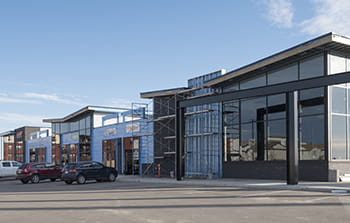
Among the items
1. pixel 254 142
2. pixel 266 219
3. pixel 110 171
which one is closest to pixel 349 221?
pixel 266 219

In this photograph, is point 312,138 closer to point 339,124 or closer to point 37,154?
point 339,124

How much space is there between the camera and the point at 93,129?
4109 centimetres

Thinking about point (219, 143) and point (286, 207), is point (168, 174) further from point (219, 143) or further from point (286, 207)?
point (286, 207)

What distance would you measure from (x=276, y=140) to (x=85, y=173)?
11516 mm

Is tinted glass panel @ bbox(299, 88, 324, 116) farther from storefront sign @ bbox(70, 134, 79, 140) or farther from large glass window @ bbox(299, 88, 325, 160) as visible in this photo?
storefront sign @ bbox(70, 134, 79, 140)

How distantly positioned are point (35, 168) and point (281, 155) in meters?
17.0

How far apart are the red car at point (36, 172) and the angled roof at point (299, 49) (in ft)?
46.9

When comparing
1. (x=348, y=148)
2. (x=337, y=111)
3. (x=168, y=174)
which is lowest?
(x=168, y=174)

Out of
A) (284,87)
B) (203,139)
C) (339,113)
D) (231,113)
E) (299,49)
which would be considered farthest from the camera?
(203,139)

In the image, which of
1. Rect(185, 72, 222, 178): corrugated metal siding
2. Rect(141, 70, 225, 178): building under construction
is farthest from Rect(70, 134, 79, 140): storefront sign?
Rect(185, 72, 222, 178): corrugated metal siding

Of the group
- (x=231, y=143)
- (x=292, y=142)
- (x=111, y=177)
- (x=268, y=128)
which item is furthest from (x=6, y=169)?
(x=292, y=142)

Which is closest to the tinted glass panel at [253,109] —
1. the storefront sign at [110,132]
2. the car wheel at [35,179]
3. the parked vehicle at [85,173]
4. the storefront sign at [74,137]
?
the parked vehicle at [85,173]

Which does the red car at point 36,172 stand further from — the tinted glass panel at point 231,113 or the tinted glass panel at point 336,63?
the tinted glass panel at point 336,63

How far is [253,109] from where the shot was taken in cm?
2480
